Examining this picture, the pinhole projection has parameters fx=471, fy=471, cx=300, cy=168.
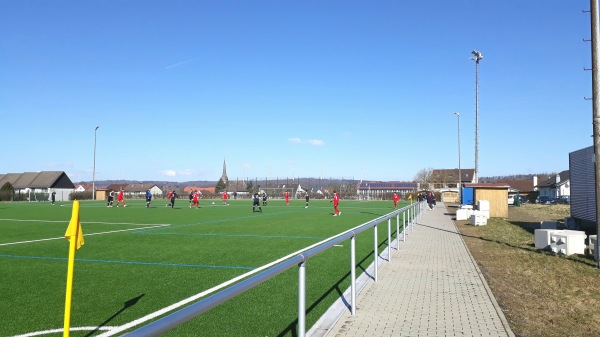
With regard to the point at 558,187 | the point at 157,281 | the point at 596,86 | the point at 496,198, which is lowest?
the point at 157,281

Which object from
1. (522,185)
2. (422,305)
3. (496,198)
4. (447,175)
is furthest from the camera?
(522,185)

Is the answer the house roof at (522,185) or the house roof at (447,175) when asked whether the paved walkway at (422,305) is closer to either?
the house roof at (447,175)

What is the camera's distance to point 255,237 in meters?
15.7

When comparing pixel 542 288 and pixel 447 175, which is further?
pixel 447 175

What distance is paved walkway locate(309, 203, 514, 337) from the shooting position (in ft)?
A: 17.4

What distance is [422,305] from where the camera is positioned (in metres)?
6.52

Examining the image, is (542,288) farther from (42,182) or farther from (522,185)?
(522,185)

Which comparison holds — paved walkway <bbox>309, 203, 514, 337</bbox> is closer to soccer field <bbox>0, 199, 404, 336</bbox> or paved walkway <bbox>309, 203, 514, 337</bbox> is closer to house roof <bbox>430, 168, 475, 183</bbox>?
soccer field <bbox>0, 199, 404, 336</bbox>

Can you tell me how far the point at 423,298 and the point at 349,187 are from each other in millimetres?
78566

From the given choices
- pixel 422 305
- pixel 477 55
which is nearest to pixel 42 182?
pixel 477 55

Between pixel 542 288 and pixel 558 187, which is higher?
pixel 558 187

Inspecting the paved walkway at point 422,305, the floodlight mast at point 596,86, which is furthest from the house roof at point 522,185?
the paved walkway at point 422,305

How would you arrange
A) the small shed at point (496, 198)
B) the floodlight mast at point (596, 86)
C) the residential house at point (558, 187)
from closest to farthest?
the floodlight mast at point (596, 86)
the small shed at point (496, 198)
the residential house at point (558, 187)

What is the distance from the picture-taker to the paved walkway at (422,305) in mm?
5305
